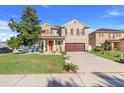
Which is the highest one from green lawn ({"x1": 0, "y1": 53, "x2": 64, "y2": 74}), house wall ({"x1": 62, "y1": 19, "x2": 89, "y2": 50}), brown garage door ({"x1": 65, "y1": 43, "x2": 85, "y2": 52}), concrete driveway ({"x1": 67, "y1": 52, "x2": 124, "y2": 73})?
house wall ({"x1": 62, "y1": 19, "x2": 89, "y2": 50})

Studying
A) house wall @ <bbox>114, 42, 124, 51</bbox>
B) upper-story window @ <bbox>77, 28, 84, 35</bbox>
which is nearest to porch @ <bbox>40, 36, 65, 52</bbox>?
upper-story window @ <bbox>77, 28, 84, 35</bbox>

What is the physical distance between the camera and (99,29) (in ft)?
200

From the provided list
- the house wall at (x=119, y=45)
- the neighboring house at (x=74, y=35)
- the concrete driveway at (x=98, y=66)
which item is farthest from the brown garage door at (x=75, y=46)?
the concrete driveway at (x=98, y=66)

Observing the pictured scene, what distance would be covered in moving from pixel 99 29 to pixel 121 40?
7.14 meters

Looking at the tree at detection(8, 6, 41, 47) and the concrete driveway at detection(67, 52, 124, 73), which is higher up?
the tree at detection(8, 6, 41, 47)

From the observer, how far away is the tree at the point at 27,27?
117 ft

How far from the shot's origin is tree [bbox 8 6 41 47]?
3556 cm

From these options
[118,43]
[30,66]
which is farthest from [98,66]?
[118,43]

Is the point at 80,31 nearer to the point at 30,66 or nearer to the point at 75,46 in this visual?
the point at 75,46

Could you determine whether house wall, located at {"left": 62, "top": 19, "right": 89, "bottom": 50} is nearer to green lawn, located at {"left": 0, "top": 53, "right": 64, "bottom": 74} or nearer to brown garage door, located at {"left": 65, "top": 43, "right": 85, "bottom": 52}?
brown garage door, located at {"left": 65, "top": 43, "right": 85, "bottom": 52}

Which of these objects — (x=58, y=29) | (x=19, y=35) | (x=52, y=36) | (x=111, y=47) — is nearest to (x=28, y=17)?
(x=19, y=35)
